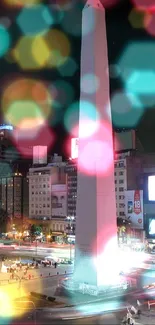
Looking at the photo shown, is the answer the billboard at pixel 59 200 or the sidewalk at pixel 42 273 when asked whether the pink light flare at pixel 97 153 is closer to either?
the sidewalk at pixel 42 273

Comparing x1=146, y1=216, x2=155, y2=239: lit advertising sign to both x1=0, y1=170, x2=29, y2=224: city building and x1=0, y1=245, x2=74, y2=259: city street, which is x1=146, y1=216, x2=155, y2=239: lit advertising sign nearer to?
x1=0, y1=245, x2=74, y2=259: city street

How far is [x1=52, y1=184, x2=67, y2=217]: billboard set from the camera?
84125 mm

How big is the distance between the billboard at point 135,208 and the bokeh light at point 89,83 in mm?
43788

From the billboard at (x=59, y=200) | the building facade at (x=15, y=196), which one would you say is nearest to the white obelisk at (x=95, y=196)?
the billboard at (x=59, y=200)

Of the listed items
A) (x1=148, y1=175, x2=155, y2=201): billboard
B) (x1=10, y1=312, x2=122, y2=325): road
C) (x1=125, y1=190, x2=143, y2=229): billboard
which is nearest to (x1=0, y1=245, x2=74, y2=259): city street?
(x1=148, y1=175, x2=155, y2=201): billboard

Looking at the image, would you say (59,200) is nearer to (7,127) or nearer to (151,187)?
(151,187)

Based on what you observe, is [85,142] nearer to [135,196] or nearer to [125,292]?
[125,292]

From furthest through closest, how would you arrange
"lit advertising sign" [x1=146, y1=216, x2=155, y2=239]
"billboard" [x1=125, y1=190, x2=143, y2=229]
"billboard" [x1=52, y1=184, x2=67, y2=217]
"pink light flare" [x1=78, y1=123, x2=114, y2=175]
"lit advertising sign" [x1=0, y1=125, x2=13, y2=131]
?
"lit advertising sign" [x1=0, y1=125, x2=13, y2=131]
"billboard" [x1=52, y1=184, x2=67, y2=217]
"billboard" [x1=125, y1=190, x2=143, y2=229]
"lit advertising sign" [x1=146, y1=216, x2=155, y2=239]
"pink light flare" [x1=78, y1=123, x2=114, y2=175]

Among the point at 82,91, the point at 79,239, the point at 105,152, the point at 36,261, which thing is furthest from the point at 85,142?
the point at 36,261

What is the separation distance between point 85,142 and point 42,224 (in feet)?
197

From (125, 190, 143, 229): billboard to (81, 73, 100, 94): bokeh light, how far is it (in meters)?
43.8

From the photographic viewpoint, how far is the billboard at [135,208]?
6819cm

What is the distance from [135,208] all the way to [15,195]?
4167 cm

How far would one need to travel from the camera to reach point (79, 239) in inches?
1025
